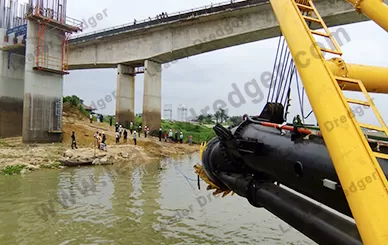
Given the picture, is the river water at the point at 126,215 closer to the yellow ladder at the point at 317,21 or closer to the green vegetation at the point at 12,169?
the green vegetation at the point at 12,169

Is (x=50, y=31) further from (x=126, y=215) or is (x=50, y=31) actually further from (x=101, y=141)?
(x=126, y=215)

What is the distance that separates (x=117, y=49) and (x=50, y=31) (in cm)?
758

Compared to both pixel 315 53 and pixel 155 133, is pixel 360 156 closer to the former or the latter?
pixel 315 53

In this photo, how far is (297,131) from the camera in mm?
3510

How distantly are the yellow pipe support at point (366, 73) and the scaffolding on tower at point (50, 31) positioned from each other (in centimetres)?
2082

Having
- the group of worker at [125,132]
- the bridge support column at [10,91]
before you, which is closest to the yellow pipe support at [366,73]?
the group of worker at [125,132]

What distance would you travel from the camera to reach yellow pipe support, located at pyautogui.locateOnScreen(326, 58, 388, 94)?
163 inches

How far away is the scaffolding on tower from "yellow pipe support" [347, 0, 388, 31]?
68.5 ft

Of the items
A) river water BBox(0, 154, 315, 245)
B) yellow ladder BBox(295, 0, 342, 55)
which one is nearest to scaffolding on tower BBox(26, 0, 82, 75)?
river water BBox(0, 154, 315, 245)

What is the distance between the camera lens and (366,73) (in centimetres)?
453

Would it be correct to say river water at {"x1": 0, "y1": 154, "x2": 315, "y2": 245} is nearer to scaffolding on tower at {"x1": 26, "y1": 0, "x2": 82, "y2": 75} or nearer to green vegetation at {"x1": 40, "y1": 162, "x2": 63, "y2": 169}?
green vegetation at {"x1": 40, "y1": 162, "x2": 63, "y2": 169}

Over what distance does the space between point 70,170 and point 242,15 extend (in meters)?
15.1

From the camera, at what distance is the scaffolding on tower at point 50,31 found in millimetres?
21281

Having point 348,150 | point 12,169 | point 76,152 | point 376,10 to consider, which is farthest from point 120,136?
point 348,150
